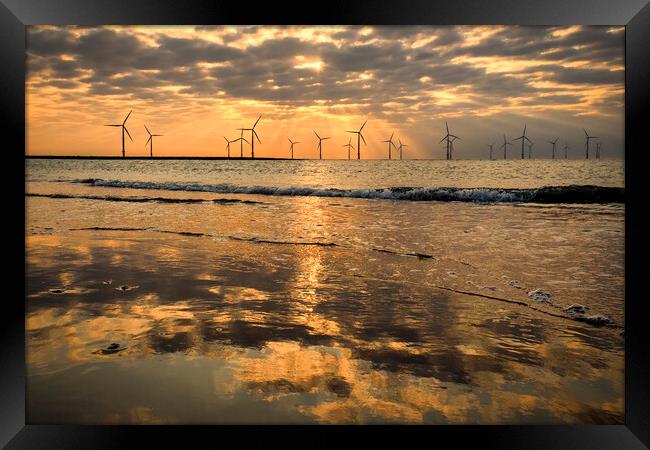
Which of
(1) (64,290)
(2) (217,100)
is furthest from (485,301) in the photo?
(2) (217,100)

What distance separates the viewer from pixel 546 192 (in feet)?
52.9

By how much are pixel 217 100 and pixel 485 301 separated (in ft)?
52.5

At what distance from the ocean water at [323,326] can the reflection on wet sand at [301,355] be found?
1cm

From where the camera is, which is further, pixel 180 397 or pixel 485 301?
pixel 485 301

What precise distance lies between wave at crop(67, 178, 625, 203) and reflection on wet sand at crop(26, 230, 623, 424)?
1184 cm

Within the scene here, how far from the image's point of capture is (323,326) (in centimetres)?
365

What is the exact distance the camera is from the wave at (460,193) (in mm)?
15336

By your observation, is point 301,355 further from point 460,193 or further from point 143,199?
point 460,193

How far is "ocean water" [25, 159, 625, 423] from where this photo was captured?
261 cm
